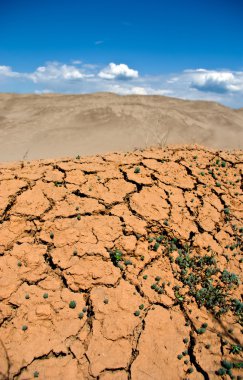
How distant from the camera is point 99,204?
3852 mm

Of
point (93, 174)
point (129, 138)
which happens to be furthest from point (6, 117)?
point (93, 174)

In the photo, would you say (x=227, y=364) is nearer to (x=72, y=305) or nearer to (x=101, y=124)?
(x=72, y=305)

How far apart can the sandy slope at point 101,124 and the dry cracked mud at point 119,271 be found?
9339 mm

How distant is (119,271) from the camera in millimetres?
3297

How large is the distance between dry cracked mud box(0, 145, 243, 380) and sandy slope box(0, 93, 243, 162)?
9.34 meters

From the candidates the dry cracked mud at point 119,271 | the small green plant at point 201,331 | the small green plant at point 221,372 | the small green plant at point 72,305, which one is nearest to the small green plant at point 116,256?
the dry cracked mud at point 119,271

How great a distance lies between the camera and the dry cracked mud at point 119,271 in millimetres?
2770

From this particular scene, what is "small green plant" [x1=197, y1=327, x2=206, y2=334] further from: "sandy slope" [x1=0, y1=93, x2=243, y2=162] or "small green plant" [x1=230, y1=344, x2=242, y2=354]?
"sandy slope" [x1=0, y1=93, x2=243, y2=162]

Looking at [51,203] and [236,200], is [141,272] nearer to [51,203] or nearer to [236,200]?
[51,203]

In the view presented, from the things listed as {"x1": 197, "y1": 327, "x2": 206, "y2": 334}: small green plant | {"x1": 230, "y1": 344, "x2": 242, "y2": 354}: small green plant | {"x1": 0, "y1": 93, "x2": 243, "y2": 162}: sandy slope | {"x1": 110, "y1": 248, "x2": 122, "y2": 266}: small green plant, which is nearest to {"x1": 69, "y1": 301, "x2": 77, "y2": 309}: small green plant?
{"x1": 110, "y1": 248, "x2": 122, "y2": 266}: small green plant

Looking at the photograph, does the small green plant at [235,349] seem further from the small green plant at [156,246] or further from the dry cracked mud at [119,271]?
the small green plant at [156,246]

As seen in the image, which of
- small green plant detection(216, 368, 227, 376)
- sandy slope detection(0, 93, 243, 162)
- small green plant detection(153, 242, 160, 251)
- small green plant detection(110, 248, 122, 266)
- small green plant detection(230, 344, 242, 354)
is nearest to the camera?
small green plant detection(216, 368, 227, 376)

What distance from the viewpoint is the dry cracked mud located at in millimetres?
2770

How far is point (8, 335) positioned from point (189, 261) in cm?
202
